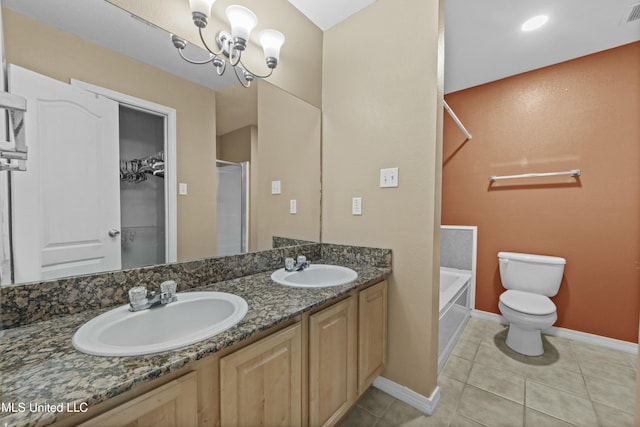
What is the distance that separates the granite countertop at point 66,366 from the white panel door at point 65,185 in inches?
8.0

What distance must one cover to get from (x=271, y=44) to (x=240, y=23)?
0.22 m

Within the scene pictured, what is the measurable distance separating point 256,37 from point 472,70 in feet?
6.66

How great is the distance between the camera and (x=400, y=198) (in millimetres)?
1476

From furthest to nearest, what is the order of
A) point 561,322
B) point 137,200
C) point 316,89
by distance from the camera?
point 561,322, point 316,89, point 137,200

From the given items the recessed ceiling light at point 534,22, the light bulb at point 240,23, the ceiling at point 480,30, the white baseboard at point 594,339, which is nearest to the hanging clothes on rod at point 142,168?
the ceiling at point 480,30

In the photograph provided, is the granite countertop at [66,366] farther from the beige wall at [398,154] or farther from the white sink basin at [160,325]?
the beige wall at [398,154]

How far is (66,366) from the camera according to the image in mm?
566

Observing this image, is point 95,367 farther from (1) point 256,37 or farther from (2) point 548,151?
(2) point 548,151

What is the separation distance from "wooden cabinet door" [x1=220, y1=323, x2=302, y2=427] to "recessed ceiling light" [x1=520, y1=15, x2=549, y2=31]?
2.49 m

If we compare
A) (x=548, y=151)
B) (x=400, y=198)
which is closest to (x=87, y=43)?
(x=400, y=198)

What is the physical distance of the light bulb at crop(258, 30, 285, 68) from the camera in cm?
136

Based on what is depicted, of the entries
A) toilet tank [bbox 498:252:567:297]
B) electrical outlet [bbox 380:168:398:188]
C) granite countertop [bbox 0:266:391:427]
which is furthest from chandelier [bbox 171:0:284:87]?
toilet tank [bbox 498:252:567:297]

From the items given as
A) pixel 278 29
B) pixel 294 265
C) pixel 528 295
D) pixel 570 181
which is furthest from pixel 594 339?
pixel 278 29

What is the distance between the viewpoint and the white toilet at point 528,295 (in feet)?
6.12
